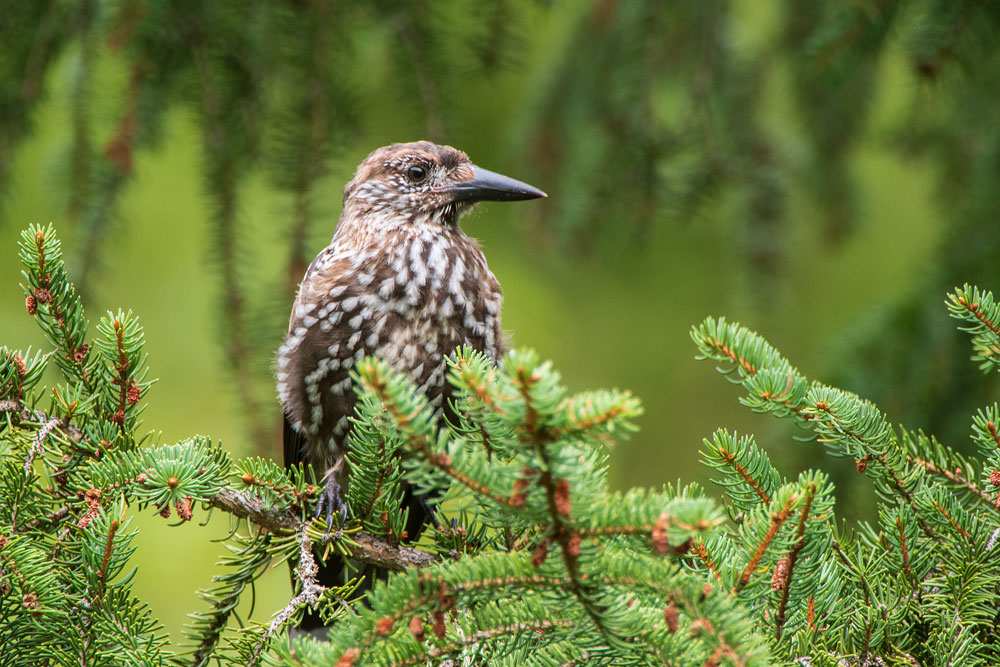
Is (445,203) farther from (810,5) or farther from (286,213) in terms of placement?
(810,5)

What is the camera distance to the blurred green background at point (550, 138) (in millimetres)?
2613

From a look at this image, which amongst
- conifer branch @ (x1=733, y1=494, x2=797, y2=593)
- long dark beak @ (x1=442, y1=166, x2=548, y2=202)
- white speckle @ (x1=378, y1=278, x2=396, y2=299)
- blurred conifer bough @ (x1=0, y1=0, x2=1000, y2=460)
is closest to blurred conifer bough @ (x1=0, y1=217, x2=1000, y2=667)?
conifer branch @ (x1=733, y1=494, x2=797, y2=593)

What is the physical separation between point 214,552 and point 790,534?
3482 mm

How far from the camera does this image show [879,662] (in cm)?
142

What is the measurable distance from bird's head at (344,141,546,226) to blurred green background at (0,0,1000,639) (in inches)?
3.9

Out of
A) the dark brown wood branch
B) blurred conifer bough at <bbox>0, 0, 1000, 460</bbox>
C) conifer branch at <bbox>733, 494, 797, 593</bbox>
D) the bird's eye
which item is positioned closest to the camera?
conifer branch at <bbox>733, 494, 797, 593</bbox>

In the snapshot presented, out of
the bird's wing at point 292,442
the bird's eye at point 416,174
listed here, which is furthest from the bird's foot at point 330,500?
the bird's eye at point 416,174

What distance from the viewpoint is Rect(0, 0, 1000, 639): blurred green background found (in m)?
2.61

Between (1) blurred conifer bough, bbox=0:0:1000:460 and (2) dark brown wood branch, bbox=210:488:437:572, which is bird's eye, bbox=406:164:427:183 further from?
(2) dark brown wood branch, bbox=210:488:437:572

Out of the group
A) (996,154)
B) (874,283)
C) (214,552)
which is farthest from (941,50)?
(214,552)

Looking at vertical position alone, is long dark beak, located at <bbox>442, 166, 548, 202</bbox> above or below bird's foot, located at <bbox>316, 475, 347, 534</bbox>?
above

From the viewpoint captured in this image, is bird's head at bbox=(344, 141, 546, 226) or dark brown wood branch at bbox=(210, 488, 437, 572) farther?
→ bird's head at bbox=(344, 141, 546, 226)

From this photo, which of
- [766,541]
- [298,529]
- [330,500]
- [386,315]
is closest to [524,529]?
[766,541]

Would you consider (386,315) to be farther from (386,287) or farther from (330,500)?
(330,500)
